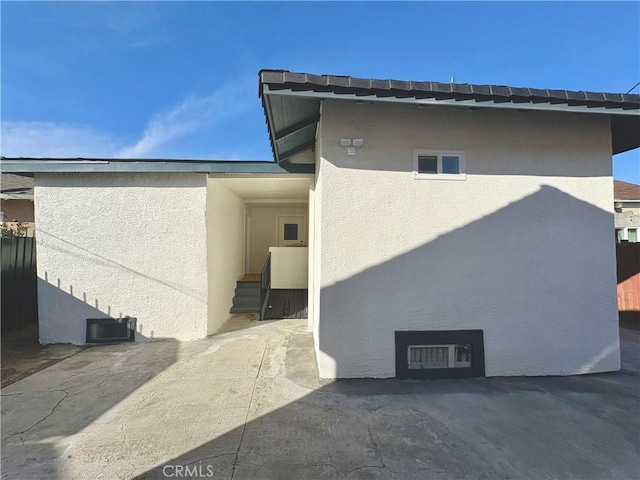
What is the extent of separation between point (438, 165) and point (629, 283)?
7.22 meters

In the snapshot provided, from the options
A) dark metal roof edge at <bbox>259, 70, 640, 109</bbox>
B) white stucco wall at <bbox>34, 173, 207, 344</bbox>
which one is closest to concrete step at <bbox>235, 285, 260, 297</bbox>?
white stucco wall at <bbox>34, 173, 207, 344</bbox>

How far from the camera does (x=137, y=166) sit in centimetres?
507

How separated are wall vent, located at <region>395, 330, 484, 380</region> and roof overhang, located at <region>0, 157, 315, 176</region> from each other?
3.63 meters

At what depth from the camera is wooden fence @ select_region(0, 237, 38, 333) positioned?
5.58m

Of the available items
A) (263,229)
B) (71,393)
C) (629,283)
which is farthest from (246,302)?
(629,283)

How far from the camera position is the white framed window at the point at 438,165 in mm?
3723

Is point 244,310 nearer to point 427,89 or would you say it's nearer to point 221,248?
point 221,248

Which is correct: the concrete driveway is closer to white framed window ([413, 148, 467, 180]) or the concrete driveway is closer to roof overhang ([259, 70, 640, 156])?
white framed window ([413, 148, 467, 180])

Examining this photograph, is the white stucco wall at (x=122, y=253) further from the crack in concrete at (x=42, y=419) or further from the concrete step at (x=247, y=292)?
the concrete step at (x=247, y=292)

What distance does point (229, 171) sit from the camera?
5.25 m

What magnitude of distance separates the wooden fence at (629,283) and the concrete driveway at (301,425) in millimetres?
4025

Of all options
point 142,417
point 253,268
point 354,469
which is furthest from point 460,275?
point 253,268

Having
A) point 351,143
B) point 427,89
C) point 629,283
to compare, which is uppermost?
point 427,89

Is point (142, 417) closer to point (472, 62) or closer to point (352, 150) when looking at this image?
point (352, 150)
